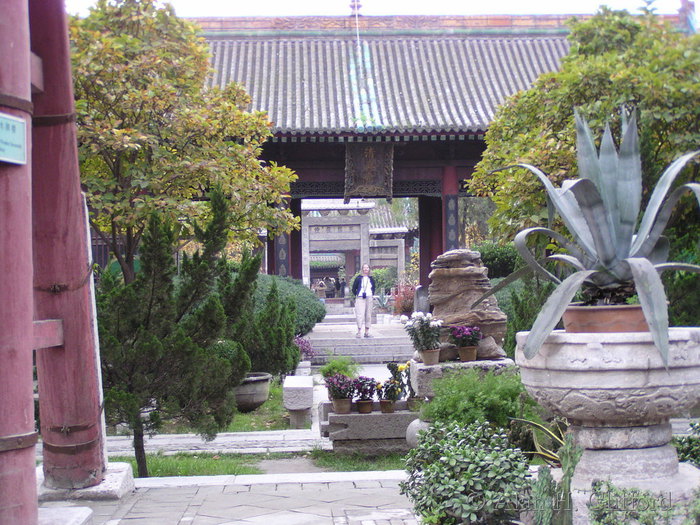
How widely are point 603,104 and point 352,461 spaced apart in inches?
176

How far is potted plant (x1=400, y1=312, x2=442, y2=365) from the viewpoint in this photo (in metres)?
9.03

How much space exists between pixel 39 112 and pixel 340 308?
1289 inches

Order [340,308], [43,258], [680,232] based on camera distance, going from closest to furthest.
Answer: [43,258] → [680,232] → [340,308]

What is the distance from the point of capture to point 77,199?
5.08 metres

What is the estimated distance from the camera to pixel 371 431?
29.0ft

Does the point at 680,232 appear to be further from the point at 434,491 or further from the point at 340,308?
the point at 340,308

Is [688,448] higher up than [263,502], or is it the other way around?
[688,448]

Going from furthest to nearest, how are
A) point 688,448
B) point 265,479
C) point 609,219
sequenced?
point 265,479, point 688,448, point 609,219

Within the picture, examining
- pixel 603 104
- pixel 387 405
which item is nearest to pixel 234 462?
pixel 387 405

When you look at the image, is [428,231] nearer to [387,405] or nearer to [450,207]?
[450,207]

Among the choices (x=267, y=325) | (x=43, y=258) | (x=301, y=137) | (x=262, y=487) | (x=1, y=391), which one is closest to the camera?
(x=1, y=391)

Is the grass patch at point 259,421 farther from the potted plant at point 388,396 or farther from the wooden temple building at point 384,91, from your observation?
the wooden temple building at point 384,91

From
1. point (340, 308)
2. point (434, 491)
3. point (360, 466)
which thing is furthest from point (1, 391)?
point (340, 308)

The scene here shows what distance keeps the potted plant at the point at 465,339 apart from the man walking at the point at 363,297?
9443 millimetres
